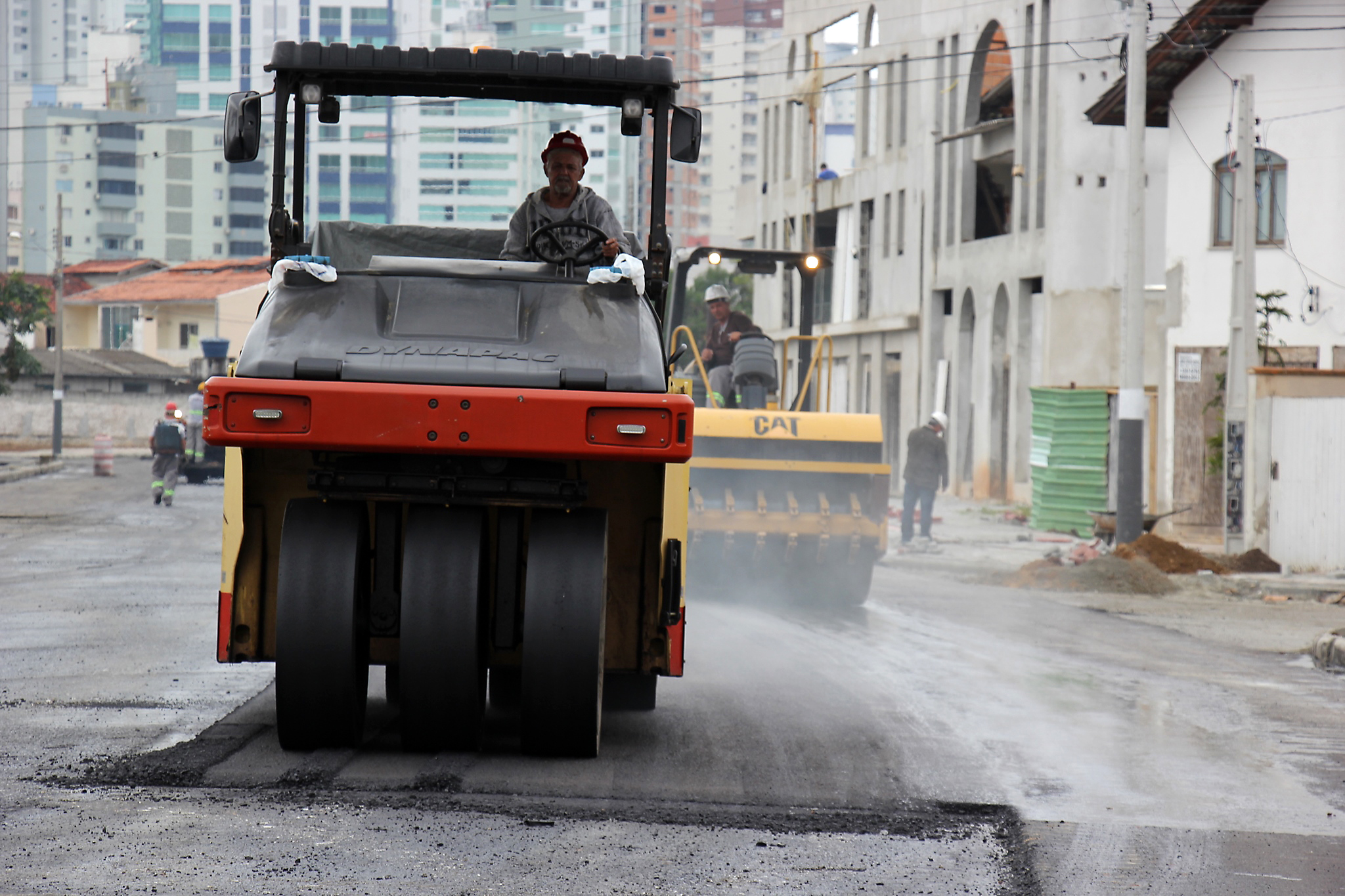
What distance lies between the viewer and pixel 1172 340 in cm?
2533

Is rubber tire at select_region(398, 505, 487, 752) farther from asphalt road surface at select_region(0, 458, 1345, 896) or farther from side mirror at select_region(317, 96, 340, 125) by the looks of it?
side mirror at select_region(317, 96, 340, 125)

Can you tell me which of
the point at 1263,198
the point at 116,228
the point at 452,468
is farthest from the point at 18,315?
the point at 116,228

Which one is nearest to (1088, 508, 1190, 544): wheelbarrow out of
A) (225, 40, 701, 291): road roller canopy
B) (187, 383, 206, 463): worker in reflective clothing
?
(187, 383, 206, 463): worker in reflective clothing

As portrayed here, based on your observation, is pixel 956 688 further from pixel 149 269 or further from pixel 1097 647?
pixel 149 269

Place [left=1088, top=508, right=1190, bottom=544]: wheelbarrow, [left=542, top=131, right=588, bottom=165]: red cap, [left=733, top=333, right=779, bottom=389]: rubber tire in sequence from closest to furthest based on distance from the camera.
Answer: [left=542, top=131, right=588, bottom=165]: red cap < [left=733, top=333, right=779, bottom=389]: rubber tire < [left=1088, top=508, right=1190, bottom=544]: wheelbarrow

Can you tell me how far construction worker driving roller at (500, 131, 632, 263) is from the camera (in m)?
7.20

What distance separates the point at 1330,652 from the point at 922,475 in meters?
11.4

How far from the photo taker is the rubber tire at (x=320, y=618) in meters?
6.21

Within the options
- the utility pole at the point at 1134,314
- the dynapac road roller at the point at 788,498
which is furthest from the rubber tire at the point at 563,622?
the utility pole at the point at 1134,314

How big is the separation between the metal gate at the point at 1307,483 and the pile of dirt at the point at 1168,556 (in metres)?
0.96

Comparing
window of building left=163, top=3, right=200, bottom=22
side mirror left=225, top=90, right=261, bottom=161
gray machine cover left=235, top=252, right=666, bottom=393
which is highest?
window of building left=163, top=3, right=200, bottom=22

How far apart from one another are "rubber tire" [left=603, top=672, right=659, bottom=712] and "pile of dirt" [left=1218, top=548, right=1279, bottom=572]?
12.9m

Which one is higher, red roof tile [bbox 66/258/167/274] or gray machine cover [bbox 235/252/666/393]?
red roof tile [bbox 66/258/167/274]

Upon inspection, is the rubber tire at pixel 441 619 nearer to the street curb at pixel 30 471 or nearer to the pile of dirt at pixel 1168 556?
the pile of dirt at pixel 1168 556
